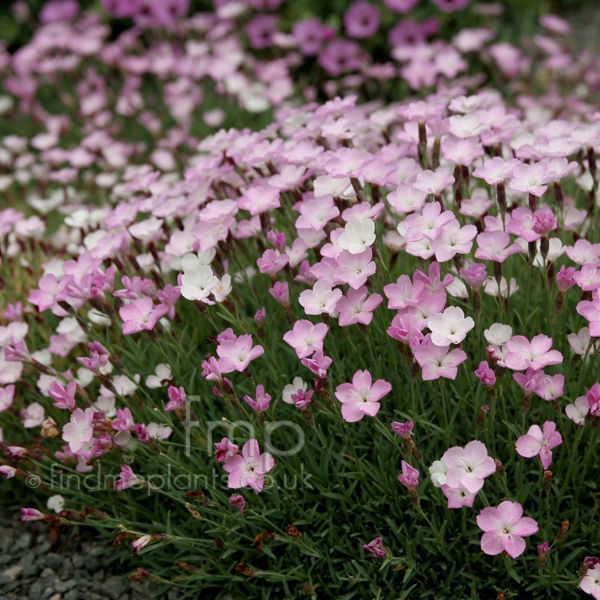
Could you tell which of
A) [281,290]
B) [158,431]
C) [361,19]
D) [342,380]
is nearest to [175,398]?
[158,431]

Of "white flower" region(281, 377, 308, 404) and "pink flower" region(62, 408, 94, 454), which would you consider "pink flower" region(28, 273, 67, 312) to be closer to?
"pink flower" region(62, 408, 94, 454)

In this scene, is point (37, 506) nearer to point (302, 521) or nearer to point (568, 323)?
point (302, 521)

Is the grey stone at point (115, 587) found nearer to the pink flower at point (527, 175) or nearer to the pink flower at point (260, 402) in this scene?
the pink flower at point (260, 402)

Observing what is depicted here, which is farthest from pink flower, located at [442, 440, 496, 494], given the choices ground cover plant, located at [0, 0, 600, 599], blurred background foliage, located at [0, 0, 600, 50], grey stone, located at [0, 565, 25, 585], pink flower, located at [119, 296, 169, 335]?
blurred background foliage, located at [0, 0, 600, 50]

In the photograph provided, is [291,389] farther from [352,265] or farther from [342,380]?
[352,265]

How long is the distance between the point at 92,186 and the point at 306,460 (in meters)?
3.11

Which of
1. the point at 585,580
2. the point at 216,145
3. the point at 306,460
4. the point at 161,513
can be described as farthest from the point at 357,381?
the point at 216,145

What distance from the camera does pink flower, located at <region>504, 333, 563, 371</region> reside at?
168 cm

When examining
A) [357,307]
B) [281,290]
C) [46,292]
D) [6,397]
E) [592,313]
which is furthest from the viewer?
[6,397]

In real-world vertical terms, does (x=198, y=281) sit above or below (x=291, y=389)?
above

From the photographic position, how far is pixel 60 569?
2309mm

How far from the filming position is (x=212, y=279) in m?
1.97

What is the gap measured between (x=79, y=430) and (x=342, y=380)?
2.73ft

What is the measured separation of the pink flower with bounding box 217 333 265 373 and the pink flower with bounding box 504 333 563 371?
2.22 feet
